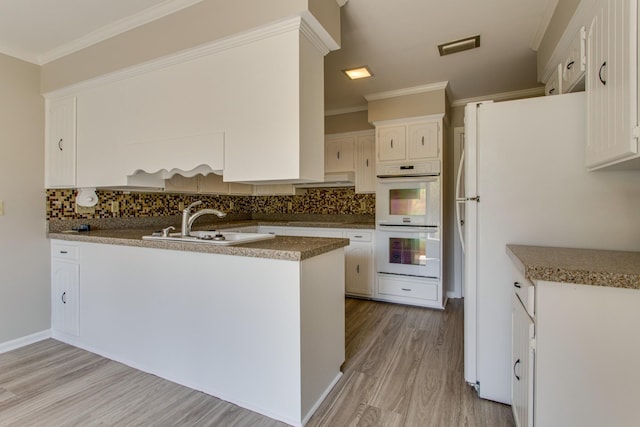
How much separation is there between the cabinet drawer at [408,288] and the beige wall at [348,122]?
2045 millimetres

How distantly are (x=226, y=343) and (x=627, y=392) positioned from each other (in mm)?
1826

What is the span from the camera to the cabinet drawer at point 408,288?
3510mm

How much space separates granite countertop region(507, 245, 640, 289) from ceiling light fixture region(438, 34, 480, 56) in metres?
1.88

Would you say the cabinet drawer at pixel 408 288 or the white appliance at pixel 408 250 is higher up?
the white appliance at pixel 408 250

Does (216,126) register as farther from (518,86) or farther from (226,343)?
(518,86)

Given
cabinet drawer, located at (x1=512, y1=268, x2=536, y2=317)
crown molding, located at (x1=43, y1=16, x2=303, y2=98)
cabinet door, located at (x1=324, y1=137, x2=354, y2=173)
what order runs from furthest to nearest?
cabinet door, located at (x1=324, y1=137, x2=354, y2=173) < crown molding, located at (x1=43, y1=16, x2=303, y2=98) < cabinet drawer, located at (x1=512, y1=268, x2=536, y2=317)

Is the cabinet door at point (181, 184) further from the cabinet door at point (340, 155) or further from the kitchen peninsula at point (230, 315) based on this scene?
the cabinet door at point (340, 155)

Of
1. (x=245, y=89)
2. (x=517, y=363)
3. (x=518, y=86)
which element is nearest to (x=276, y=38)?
(x=245, y=89)

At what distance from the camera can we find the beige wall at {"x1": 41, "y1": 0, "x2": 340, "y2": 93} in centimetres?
179

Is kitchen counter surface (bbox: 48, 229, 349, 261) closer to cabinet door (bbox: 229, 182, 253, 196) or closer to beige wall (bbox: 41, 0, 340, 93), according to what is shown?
beige wall (bbox: 41, 0, 340, 93)

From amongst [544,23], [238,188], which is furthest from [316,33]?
[238,188]

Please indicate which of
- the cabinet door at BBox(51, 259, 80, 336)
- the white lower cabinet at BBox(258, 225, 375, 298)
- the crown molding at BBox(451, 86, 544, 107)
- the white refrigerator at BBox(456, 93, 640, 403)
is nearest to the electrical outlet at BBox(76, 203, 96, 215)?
the cabinet door at BBox(51, 259, 80, 336)

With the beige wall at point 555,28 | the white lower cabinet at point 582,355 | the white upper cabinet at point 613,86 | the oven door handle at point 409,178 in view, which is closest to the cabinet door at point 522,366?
the white lower cabinet at point 582,355

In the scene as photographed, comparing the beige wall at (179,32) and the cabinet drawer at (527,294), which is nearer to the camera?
the cabinet drawer at (527,294)
